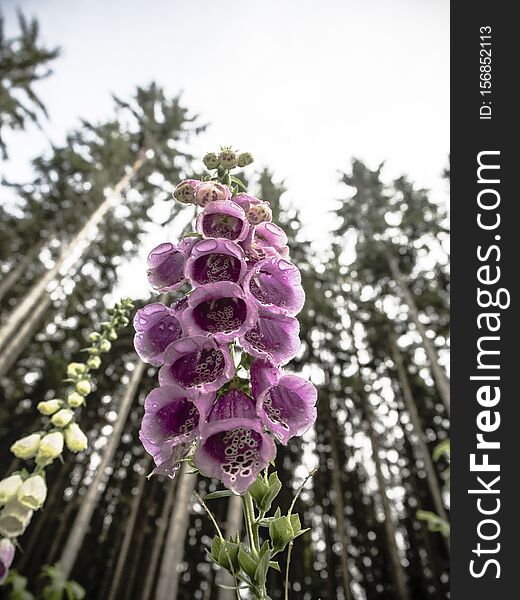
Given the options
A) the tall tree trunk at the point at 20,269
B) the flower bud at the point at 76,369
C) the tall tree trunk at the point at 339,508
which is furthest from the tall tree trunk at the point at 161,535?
the flower bud at the point at 76,369

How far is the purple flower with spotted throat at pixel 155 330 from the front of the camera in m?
1.41

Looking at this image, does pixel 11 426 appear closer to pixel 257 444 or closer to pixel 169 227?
pixel 169 227

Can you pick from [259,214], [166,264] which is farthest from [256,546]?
[259,214]

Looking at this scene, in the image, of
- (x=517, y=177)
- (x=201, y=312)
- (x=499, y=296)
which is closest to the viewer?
(x=201, y=312)

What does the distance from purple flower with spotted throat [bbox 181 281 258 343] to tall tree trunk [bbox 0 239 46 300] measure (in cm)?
1486

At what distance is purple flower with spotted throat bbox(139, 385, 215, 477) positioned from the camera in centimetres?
121

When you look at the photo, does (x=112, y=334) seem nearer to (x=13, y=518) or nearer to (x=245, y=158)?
(x=13, y=518)

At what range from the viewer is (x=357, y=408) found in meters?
16.0

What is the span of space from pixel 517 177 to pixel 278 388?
2516mm

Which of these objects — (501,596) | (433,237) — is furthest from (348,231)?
(501,596)

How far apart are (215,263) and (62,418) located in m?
1.22

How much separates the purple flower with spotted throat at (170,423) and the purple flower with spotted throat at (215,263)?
35cm

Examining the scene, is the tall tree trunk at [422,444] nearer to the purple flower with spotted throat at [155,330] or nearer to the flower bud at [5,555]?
the flower bud at [5,555]

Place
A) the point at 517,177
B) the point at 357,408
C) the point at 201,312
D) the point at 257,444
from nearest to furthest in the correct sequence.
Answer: the point at 257,444 → the point at 201,312 → the point at 517,177 → the point at 357,408
